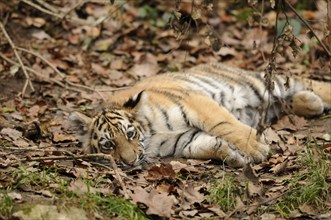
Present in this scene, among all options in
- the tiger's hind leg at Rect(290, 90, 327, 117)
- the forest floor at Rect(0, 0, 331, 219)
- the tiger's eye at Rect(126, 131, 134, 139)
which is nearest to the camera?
the forest floor at Rect(0, 0, 331, 219)

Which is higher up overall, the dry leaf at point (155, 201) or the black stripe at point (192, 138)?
the dry leaf at point (155, 201)

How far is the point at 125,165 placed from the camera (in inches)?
193

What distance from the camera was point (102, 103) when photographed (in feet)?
20.4

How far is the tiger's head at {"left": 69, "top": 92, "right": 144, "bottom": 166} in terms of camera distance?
195 inches

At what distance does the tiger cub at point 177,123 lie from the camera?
501cm

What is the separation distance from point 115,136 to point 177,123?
66 centimetres

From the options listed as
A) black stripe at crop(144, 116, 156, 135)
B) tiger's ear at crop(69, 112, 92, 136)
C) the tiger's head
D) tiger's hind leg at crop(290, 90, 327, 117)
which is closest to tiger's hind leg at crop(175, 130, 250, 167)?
black stripe at crop(144, 116, 156, 135)

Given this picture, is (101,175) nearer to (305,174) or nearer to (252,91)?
(305,174)

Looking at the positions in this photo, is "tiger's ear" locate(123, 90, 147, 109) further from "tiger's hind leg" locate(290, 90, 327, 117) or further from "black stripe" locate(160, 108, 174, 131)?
"tiger's hind leg" locate(290, 90, 327, 117)

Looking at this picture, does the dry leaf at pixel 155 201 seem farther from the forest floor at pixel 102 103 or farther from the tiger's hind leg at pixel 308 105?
the tiger's hind leg at pixel 308 105

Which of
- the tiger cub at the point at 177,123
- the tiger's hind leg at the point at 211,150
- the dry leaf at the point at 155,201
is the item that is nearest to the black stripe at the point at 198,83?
the tiger cub at the point at 177,123

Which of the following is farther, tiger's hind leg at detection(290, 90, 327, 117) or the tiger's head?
tiger's hind leg at detection(290, 90, 327, 117)

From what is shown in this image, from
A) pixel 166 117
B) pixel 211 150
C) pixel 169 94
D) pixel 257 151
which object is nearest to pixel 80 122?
pixel 166 117

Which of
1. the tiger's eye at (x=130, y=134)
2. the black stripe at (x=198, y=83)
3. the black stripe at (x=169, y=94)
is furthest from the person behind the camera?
the black stripe at (x=198, y=83)
